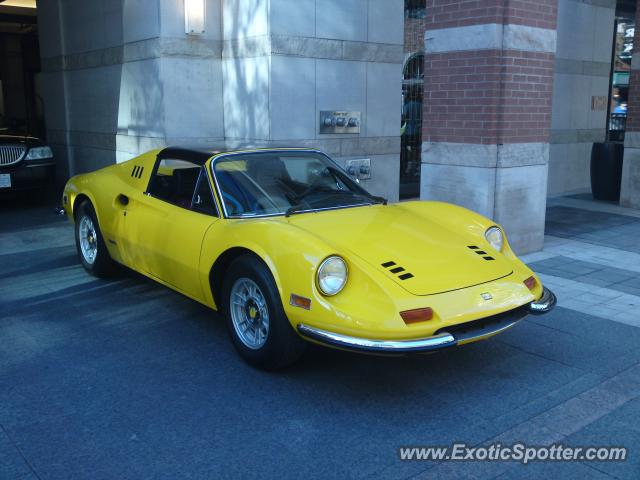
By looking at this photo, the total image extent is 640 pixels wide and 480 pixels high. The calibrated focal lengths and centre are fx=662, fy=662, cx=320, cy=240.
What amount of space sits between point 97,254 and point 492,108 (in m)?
4.45

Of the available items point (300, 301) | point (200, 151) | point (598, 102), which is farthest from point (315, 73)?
point (598, 102)

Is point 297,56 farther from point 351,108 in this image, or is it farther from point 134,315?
point 134,315

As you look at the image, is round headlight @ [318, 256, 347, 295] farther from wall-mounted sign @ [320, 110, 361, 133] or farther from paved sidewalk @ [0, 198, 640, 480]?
wall-mounted sign @ [320, 110, 361, 133]

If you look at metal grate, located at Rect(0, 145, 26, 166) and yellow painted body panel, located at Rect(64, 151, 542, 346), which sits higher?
metal grate, located at Rect(0, 145, 26, 166)

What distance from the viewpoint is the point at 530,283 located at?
14.5 ft

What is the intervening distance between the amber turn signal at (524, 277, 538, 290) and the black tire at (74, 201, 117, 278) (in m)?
3.89

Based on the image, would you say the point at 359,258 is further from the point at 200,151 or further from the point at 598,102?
the point at 598,102

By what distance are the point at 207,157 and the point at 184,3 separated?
5.13m

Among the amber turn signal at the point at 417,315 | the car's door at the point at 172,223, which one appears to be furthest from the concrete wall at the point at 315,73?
the amber turn signal at the point at 417,315

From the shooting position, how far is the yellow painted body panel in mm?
3803

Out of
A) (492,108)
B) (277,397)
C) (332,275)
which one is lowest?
(277,397)

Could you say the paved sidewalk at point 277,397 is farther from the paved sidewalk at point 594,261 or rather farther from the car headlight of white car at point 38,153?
the car headlight of white car at point 38,153

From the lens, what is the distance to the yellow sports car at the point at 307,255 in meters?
3.81

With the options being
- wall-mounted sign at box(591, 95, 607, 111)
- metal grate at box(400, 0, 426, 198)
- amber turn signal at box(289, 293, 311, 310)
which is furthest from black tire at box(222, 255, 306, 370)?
wall-mounted sign at box(591, 95, 607, 111)
